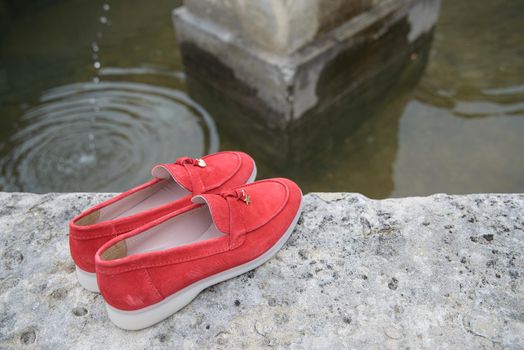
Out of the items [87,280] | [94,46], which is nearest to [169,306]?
[87,280]

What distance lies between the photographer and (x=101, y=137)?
3744 mm

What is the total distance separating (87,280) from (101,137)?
2441mm

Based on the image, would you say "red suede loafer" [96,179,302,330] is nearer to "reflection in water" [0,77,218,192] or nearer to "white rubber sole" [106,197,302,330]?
"white rubber sole" [106,197,302,330]

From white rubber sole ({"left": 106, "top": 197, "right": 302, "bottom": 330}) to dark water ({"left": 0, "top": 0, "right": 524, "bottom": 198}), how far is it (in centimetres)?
182

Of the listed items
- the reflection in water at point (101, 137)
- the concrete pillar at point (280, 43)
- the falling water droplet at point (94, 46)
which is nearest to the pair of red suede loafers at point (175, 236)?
the concrete pillar at point (280, 43)

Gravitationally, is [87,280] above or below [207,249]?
below

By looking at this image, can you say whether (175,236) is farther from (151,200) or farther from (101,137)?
(101,137)

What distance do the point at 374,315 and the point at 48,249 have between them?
122 centimetres

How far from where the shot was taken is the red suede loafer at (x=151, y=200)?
146cm

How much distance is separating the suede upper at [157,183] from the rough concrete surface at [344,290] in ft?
0.71

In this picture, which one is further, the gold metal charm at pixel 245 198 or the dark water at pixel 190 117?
the dark water at pixel 190 117

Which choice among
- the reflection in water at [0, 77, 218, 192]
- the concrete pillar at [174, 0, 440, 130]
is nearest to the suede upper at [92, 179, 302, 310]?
→ the concrete pillar at [174, 0, 440, 130]

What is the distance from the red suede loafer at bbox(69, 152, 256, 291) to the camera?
4.80ft

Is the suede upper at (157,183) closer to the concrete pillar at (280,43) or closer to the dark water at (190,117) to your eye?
the concrete pillar at (280,43)
